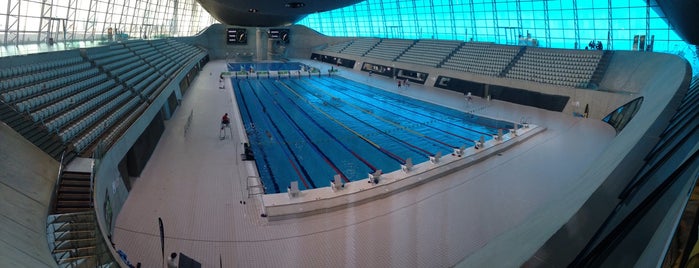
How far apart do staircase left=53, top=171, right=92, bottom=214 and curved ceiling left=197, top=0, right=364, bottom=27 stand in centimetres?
2351

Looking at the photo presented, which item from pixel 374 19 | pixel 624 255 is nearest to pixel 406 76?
pixel 374 19

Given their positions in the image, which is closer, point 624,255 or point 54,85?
point 624,255

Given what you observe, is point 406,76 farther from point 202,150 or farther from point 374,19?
point 202,150

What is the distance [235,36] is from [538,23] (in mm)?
30305

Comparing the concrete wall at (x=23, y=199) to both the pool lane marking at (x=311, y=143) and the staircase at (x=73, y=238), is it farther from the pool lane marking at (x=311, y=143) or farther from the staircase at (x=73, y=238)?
the pool lane marking at (x=311, y=143)

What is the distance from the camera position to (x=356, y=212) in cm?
840

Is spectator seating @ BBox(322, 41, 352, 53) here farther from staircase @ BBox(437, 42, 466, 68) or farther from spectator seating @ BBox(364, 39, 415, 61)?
staircase @ BBox(437, 42, 466, 68)

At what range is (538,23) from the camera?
86.9 ft

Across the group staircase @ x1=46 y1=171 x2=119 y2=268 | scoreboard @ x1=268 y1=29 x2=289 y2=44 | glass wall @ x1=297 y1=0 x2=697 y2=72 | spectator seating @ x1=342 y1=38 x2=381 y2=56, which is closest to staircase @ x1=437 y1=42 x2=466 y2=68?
glass wall @ x1=297 y1=0 x2=697 y2=72

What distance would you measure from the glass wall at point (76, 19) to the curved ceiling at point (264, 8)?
5508 mm

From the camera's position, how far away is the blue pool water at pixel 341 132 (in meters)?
11.8

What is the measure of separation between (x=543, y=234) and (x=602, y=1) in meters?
22.6

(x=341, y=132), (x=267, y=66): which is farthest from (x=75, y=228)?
(x=267, y=66)

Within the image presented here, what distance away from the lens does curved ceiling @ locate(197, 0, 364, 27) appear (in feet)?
97.4
